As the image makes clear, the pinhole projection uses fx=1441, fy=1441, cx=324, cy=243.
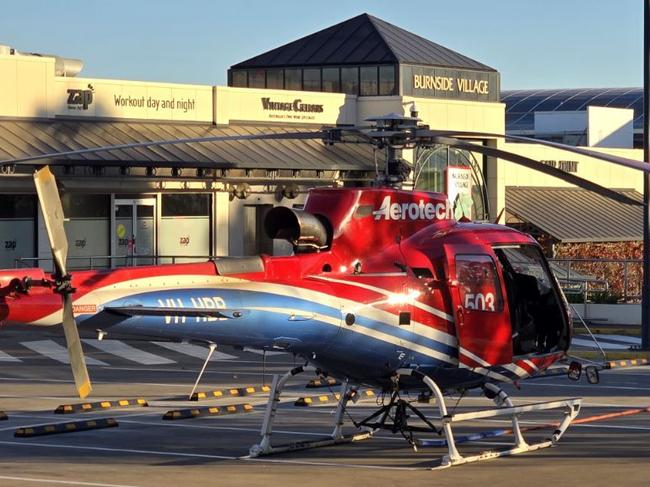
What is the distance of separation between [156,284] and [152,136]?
27.1m

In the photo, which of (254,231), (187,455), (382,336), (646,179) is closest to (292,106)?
(254,231)

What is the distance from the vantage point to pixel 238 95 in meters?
44.7

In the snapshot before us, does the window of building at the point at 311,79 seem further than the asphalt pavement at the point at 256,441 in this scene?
Yes

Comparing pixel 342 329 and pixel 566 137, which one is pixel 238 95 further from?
pixel 566 137

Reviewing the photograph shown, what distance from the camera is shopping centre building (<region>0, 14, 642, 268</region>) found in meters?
38.4

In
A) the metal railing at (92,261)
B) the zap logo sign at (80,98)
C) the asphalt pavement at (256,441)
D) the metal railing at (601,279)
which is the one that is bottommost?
the asphalt pavement at (256,441)

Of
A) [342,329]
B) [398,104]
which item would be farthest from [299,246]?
[398,104]

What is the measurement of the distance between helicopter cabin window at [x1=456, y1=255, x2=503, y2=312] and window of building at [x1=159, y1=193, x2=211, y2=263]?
26328mm

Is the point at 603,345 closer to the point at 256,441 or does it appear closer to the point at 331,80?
the point at 256,441

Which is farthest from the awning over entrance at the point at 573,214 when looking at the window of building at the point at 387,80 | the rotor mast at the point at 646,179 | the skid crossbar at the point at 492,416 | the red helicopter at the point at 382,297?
the red helicopter at the point at 382,297

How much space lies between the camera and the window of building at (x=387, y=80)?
5144 centimetres

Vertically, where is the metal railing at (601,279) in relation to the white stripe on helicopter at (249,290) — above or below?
below

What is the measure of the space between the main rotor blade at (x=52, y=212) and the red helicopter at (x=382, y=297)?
76 cm

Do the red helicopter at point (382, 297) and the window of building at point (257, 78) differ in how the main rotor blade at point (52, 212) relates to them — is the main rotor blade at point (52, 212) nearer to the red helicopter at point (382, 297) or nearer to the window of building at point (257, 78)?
the red helicopter at point (382, 297)
